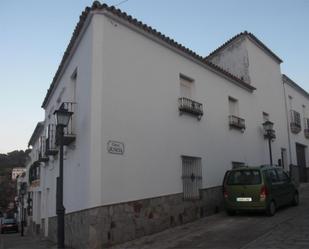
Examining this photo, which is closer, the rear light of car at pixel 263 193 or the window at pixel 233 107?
the rear light of car at pixel 263 193

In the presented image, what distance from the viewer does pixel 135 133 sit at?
36.1 ft

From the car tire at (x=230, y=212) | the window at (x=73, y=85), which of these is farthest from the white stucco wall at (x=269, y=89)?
the window at (x=73, y=85)

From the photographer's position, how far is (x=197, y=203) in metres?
13.2

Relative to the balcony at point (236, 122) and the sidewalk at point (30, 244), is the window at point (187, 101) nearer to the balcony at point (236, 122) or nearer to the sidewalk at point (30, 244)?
the balcony at point (236, 122)

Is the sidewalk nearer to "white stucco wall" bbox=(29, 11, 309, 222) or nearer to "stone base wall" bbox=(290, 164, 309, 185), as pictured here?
"white stucco wall" bbox=(29, 11, 309, 222)

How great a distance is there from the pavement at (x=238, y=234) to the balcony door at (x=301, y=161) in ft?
40.0

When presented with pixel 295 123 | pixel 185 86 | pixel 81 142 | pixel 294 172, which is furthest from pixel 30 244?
pixel 295 123

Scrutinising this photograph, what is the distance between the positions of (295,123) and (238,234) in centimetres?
1549

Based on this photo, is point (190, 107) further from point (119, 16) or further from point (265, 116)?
point (265, 116)

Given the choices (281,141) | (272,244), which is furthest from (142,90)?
(281,141)

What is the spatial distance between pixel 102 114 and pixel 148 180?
8.09 feet

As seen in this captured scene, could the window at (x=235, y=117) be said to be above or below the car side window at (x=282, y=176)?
above

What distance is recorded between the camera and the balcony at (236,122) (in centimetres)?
1603

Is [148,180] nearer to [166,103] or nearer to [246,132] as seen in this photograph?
[166,103]
